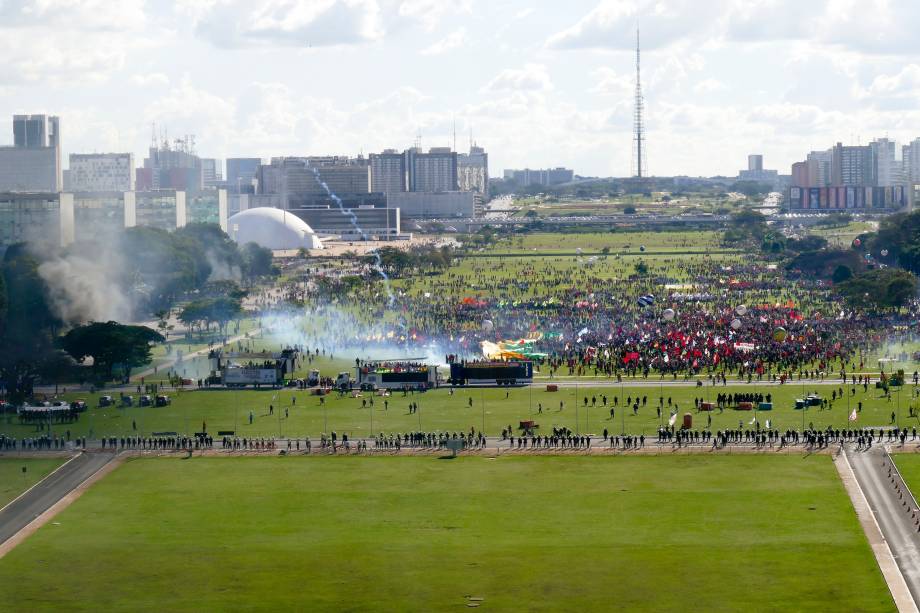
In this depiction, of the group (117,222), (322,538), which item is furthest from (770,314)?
(117,222)

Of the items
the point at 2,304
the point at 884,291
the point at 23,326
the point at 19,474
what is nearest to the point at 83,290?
the point at 2,304

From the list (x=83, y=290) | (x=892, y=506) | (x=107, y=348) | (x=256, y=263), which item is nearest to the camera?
(x=892, y=506)

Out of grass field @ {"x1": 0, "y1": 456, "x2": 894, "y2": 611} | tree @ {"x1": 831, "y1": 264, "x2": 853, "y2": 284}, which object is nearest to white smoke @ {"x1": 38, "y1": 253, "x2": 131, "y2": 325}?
grass field @ {"x1": 0, "y1": 456, "x2": 894, "y2": 611}

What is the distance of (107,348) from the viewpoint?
96.6 meters

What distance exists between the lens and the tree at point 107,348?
96562mm

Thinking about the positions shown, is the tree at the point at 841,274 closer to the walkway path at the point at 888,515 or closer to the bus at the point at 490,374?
the bus at the point at 490,374

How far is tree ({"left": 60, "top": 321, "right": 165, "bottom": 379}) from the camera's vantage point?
9656 cm

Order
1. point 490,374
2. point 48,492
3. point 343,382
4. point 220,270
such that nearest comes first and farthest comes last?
point 48,492
point 343,382
point 490,374
point 220,270

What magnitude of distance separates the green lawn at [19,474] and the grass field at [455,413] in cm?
677

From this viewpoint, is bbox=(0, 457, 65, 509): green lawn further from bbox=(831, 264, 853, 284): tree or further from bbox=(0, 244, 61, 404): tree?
bbox=(831, 264, 853, 284): tree

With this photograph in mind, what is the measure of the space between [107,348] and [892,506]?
183 feet

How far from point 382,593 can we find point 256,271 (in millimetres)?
140641

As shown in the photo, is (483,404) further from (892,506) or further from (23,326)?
(23,326)

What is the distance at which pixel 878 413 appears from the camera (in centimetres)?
7938
